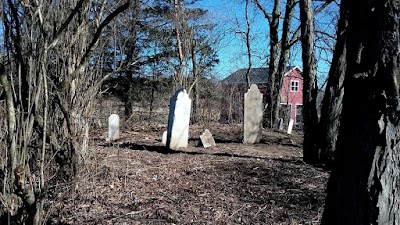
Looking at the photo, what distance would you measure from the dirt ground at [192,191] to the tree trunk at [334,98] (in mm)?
535

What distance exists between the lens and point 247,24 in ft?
71.4

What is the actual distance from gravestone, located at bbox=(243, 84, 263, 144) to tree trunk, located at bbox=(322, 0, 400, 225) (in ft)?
21.5

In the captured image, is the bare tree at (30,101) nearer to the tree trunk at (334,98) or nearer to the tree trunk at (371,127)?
the tree trunk at (371,127)

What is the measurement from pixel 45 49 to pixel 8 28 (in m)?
0.38

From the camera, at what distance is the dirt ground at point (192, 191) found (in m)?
3.53

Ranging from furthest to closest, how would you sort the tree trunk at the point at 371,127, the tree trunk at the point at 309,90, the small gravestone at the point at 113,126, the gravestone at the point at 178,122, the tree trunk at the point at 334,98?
1. the small gravestone at the point at 113,126
2. the gravestone at the point at 178,122
3. the tree trunk at the point at 309,90
4. the tree trunk at the point at 334,98
5. the tree trunk at the point at 371,127

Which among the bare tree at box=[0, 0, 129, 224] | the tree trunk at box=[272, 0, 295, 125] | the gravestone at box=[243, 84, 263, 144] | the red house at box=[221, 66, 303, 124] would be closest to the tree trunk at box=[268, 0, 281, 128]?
the tree trunk at box=[272, 0, 295, 125]

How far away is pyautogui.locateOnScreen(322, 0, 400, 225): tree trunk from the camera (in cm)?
202

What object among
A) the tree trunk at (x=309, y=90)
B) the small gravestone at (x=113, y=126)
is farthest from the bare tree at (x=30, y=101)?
the small gravestone at (x=113, y=126)

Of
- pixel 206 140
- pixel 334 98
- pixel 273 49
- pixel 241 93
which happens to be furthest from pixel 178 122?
pixel 241 93

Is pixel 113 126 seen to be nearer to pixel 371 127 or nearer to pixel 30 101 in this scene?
pixel 30 101

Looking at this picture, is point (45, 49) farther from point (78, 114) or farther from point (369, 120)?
point (369, 120)

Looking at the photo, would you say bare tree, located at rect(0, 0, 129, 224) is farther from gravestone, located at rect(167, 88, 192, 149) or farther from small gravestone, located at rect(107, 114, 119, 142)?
small gravestone, located at rect(107, 114, 119, 142)

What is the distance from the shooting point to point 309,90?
6.72 m
